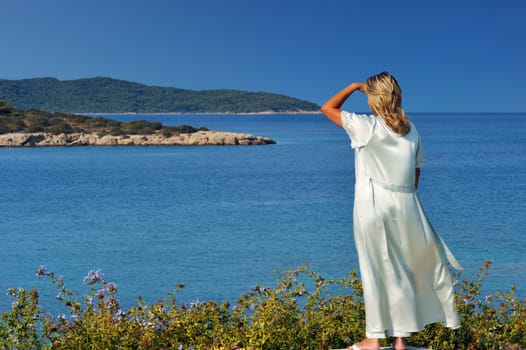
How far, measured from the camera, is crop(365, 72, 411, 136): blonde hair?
15.1ft

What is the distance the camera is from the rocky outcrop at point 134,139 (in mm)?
62906

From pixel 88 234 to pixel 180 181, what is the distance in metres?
15.1

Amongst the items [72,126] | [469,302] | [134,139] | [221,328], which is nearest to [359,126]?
[221,328]

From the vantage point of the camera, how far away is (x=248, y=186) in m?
32.3

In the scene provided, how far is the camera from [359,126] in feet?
15.6

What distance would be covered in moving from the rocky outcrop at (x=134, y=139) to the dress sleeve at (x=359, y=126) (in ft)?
194

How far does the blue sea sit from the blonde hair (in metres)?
8.50

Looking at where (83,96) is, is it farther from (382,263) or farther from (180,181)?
(382,263)

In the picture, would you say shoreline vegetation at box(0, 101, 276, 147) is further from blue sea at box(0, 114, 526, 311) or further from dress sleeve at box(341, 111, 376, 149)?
dress sleeve at box(341, 111, 376, 149)

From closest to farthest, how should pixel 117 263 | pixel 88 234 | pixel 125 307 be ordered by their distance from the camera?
pixel 125 307, pixel 117 263, pixel 88 234

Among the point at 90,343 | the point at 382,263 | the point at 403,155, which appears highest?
the point at 403,155

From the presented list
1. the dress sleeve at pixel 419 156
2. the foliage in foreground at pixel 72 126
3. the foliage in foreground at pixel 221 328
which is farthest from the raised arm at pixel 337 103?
the foliage in foreground at pixel 72 126

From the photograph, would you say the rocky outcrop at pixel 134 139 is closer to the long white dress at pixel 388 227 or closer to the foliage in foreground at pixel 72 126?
the foliage in foreground at pixel 72 126

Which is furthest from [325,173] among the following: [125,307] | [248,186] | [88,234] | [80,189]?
[125,307]
